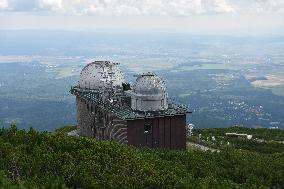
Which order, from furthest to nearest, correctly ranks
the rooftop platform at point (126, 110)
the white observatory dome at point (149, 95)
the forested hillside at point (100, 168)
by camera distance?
the white observatory dome at point (149, 95) < the rooftop platform at point (126, 110) < the forested hillside at point (100, 168)

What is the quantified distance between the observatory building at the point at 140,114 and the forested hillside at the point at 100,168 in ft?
27.9

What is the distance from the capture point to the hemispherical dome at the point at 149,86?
125 feet

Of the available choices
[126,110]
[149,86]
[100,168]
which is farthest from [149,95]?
[100,168]

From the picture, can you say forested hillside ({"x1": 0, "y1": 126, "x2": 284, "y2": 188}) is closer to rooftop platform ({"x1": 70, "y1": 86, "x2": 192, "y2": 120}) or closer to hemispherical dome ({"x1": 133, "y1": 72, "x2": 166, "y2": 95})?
rooftop platform ({"x1": 70, "y1": 86, "x2": 192, "y2": 120})

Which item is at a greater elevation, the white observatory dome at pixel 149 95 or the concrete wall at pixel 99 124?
the white observatory dome at pixel 149 95

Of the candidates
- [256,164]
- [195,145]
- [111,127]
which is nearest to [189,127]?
[195,145]

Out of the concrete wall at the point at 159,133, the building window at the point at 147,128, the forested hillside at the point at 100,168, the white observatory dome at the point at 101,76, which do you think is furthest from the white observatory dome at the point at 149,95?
the forested hillside at the point at 100,168

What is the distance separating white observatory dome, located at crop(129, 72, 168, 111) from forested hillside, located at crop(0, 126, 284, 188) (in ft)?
31.2

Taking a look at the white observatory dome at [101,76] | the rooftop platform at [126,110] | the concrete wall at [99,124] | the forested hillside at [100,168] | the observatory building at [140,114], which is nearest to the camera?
the forested hillside at [100,168]

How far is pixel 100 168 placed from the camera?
21.6m

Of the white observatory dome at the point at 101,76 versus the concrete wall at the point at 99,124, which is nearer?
the concrete wall at the point at 99,124

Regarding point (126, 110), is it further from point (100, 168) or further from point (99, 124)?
point (100, 168)

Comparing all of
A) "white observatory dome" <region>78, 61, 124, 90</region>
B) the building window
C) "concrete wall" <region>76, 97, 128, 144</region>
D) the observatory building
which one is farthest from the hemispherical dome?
"white observatory dome" <region>78, 61, 124, 90</region>

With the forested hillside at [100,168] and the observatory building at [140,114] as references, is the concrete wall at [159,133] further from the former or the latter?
the forested hillside at [100,168]
